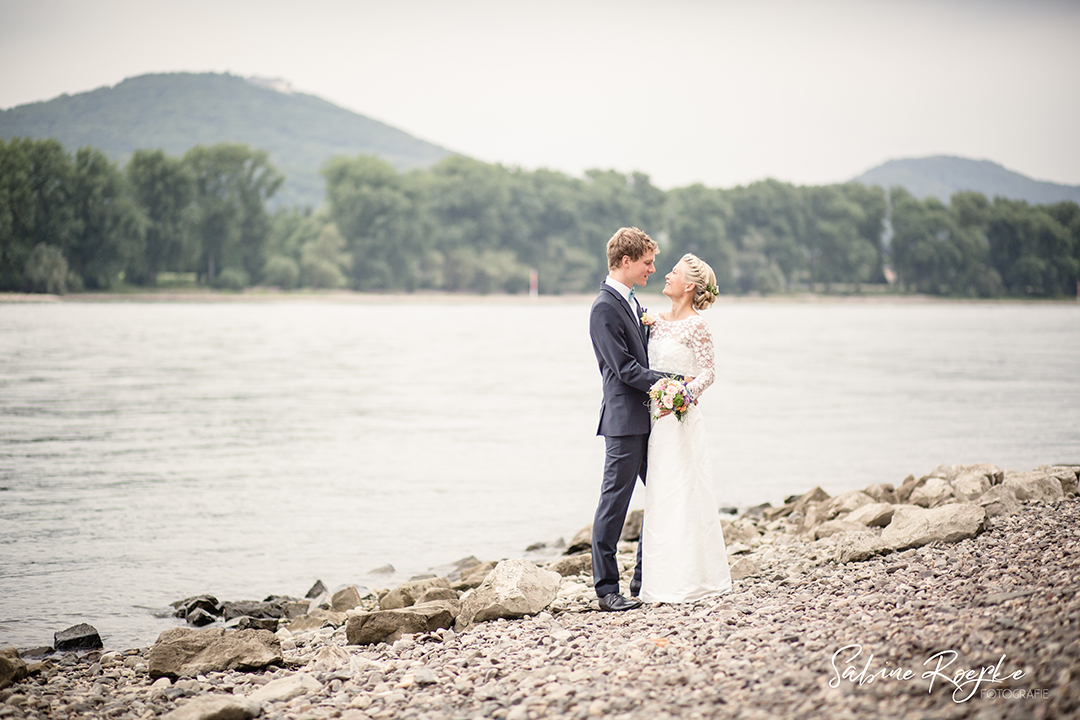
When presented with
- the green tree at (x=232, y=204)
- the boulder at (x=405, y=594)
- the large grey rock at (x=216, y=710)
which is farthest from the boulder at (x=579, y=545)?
the green tree at (x=232, y=204)

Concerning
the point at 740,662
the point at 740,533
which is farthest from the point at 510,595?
the point at 740,533

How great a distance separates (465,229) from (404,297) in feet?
57.8

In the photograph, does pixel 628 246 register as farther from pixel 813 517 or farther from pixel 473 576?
pixel 813 517

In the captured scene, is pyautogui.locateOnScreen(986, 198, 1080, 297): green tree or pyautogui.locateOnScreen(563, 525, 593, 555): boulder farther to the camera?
pyautogui.locateOnScreen(986, 198, 1080, 297): green tree

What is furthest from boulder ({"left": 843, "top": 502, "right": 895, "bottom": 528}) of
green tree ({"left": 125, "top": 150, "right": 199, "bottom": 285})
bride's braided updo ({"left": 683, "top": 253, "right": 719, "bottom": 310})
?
green tree ({"left": 125, "top": 150, "right": 199, "bottom": 285})

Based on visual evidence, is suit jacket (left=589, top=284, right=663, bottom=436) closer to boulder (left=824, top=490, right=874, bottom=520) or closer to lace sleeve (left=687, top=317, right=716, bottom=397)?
lace sleeve (left=687, top=317, right=716, bottom=397)

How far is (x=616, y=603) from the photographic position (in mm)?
6680

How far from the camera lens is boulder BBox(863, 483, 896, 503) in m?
11.2

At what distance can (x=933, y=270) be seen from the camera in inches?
5039

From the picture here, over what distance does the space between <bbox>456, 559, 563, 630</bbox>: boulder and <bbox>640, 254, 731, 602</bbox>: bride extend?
0.94m

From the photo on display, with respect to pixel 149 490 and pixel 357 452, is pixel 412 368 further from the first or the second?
pixel 149 490

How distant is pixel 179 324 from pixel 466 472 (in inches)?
2031

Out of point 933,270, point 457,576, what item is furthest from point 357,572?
point 933,270

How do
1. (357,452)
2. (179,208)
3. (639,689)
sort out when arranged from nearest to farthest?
(639,689) → (357,452) → (179,208)
